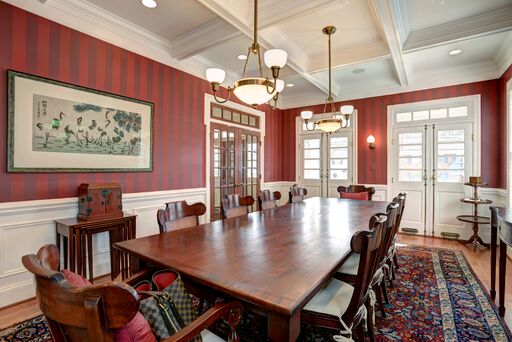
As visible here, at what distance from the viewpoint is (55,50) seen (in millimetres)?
2658

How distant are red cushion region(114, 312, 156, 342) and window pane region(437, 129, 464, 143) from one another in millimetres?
5486

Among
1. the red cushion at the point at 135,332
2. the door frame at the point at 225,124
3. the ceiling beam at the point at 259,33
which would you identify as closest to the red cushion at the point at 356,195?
the door frame at the point at 225,124

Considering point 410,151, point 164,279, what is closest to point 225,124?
point 410,151

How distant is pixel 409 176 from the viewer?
5.09 metres

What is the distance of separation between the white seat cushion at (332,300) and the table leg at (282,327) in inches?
17.2

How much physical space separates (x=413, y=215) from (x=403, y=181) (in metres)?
0.67

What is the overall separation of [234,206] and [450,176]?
4152 millimetres

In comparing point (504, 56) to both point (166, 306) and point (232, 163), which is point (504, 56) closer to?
point (232, 163)

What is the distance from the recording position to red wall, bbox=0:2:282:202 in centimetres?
241

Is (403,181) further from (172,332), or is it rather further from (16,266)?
(16,266)

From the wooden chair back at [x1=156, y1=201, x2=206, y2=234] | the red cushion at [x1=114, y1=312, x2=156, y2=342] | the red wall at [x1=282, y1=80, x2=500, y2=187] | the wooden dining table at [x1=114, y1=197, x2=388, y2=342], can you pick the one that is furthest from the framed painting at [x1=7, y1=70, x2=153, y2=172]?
the red wall at [x1=282, y1=80, x2=500, y2=187]

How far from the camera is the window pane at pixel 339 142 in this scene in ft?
18.9

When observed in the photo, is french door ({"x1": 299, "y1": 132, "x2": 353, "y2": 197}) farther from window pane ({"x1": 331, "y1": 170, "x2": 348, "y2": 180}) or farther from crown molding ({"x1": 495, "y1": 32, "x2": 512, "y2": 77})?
crown molding ({"x1": 495, "y1": 32, "x2": 512, "y2": 77})

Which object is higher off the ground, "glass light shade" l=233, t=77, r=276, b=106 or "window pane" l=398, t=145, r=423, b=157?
"glass light shade" l=233, t=77, r=276, b=106
